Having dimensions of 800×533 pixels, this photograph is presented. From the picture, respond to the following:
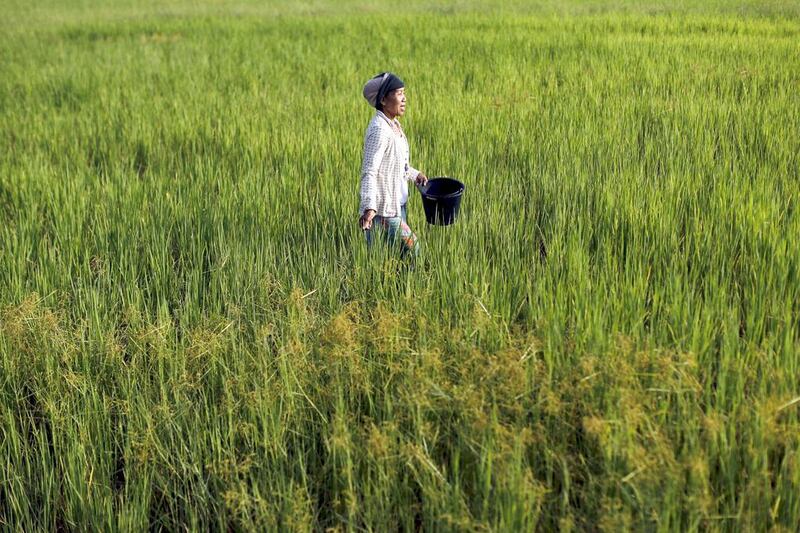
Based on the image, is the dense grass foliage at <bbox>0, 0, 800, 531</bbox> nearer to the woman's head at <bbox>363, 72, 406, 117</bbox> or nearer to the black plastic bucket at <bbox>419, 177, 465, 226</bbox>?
the black plastic bucket at <bbox>419, 177, 465, 226</bbox>

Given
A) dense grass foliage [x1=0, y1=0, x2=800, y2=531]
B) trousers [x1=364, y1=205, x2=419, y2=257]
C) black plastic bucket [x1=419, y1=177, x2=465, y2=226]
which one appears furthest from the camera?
trousers [x1=364, y1=205, x2=419, y2=257]

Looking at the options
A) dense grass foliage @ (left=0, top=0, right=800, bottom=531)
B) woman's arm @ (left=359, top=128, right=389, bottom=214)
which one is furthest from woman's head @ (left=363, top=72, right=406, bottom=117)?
dense grass foliage @ (left=0, top=0, right=800, bottom=531)

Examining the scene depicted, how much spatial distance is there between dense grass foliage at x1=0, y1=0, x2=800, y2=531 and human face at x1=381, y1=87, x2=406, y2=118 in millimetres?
485

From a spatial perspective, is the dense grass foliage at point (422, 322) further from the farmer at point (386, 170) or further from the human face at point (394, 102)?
the human face at point (394, 102)

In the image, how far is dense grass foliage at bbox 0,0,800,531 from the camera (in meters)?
1.67

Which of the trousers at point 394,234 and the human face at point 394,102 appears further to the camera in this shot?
the trousers at point 394,234

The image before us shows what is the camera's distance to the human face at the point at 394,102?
2.71 meters

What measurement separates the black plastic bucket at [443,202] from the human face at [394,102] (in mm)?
303

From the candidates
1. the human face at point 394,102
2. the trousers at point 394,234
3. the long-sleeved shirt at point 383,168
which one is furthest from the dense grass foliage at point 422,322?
the human face at point 394,102

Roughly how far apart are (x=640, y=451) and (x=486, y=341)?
69 cm

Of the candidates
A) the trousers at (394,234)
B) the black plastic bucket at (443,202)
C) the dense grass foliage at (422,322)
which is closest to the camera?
the dense grass foliage at (422,322)

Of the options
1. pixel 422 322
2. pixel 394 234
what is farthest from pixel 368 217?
pixel 422 322

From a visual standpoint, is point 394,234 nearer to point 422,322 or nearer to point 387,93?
point 387,93

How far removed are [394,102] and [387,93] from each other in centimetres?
4
